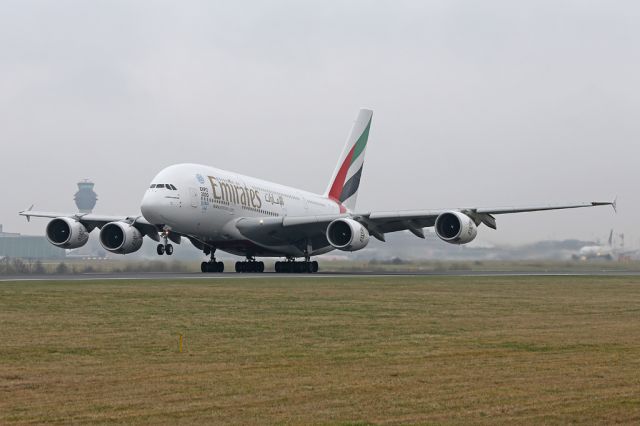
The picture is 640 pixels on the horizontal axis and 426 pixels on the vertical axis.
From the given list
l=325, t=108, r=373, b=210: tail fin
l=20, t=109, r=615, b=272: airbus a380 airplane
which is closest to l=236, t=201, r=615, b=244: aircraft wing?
l=20, t=109, r=615, b=272: airbus a380 airplane

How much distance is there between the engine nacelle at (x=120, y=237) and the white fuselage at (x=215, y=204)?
3124 millimetres

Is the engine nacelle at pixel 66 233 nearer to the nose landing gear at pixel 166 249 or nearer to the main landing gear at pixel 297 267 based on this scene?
the nose landing gear at pixel 166 249

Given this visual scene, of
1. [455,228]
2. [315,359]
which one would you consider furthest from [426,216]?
[315,359]

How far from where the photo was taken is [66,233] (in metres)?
52.2

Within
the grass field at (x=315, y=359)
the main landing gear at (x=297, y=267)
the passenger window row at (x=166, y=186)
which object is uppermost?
the passenger window row at (x=166, y=186)

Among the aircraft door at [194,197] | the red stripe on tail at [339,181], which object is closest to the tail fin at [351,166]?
the red stripe on tail at [339,181]

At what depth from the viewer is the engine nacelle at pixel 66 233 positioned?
51.4m

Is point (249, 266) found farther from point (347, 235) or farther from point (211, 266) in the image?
point (347, 235)

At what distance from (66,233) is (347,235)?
45.7ft

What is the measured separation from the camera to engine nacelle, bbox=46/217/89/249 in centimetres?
5144

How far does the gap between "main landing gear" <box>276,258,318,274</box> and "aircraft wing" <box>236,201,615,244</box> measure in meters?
1.19

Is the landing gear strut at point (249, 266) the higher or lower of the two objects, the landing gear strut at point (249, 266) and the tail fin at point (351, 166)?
the lower

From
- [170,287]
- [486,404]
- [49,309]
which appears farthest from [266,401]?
[170,287]

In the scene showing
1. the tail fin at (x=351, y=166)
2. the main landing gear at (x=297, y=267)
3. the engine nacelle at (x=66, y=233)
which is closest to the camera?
the engine nacelle at (x=66, y=233)
